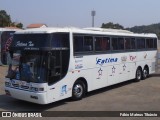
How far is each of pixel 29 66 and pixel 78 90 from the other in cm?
251

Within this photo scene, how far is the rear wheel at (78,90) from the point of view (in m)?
11.6

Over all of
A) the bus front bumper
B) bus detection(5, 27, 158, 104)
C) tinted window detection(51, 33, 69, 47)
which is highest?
tinted window detection(51, 33, 69, 47)

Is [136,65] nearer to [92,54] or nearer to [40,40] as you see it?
[92,54]

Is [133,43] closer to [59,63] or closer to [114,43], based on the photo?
[114,43]

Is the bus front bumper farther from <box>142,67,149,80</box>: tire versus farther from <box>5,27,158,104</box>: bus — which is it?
<box>142,67,149,80</box>: tire

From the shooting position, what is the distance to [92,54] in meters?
12.5

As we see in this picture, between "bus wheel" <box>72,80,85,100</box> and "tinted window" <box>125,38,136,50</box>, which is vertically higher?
"tinted window" <box>125,38,136,50</box>

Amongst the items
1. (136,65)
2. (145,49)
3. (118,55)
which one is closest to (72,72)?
(118,55)

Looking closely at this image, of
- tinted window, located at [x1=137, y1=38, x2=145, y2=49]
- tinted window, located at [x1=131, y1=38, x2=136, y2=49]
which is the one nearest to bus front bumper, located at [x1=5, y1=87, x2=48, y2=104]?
tinted window, located at [x1=131, y1=38, x2=136, y2=49]

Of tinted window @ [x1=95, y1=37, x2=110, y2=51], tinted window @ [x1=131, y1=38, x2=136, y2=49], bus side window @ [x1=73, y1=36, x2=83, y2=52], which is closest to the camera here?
bus side window @ [x1=73, y1=36, x2=83, y2=52]

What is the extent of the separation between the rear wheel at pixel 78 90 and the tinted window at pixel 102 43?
6.10ft

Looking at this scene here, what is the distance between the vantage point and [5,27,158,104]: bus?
1005 centimetres

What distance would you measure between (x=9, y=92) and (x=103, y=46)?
4.85 m

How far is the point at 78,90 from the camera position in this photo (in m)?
11.8
